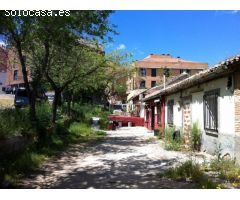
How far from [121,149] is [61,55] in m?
6.04

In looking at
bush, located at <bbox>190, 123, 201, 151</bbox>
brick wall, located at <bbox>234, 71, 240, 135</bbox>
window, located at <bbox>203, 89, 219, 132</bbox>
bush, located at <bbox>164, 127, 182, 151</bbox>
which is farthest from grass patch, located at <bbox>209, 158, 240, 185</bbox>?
bush, located at <bbox>164, 127, 182, 151</bbox>

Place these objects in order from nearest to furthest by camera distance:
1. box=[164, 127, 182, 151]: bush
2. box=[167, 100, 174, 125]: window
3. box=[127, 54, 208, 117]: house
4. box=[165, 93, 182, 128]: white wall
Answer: box=[164, 127, 182, 151]: bush
box=[165, 93, 182, 128]: white wall
box=[167, 100, 174, 125]: window
box=[127, 54, 208, 117]: house

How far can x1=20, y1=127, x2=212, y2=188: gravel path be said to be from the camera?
8469 mm

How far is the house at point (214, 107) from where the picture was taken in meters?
10.8

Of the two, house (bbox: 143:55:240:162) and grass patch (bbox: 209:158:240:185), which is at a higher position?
house (bbox: 143:55:240:162)

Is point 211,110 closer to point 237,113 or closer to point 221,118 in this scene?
point 221,118

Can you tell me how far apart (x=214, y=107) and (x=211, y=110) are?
0.43 metres

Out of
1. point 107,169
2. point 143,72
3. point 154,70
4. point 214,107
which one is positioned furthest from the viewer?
point 154,70

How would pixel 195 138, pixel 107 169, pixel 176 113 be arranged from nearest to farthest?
pixel 107 169, pixel 195 138, pixel 176 113

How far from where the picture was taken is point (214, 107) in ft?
43.2

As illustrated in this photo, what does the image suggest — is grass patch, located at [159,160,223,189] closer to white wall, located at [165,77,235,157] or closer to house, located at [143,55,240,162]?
house, located at [143,55,240,162]

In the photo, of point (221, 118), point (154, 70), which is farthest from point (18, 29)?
point (154, 70)

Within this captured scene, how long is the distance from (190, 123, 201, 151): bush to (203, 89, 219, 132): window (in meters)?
0.88
